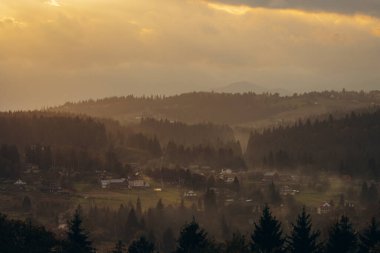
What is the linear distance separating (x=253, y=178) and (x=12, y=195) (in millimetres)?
65103

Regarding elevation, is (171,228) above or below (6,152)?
below

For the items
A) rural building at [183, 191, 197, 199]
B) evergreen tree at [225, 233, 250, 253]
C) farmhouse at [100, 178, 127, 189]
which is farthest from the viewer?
farmhouse at [100, 178, 127, 189]

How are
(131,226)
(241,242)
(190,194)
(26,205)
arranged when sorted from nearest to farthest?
1. (241,242)
2. (131,226)
3. (26,205)
4. (190,194)

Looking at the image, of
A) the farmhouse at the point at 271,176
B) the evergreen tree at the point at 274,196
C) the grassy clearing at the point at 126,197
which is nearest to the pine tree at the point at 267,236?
the grassy clearing at the point at 126,197

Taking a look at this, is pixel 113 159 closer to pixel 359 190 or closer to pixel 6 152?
pixel 6 152

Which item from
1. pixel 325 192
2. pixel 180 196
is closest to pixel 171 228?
pixel 180 196

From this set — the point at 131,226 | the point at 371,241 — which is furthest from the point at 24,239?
the point at 131,226

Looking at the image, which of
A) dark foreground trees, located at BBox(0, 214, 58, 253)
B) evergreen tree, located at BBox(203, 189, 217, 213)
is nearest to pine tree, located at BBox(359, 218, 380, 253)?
dark foreground trees, located at BBox(0, 214, 58, 253)

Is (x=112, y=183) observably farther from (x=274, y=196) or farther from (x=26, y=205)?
(x=274, y=196)

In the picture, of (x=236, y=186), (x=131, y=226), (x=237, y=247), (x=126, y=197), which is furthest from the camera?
(x=236, y=186)

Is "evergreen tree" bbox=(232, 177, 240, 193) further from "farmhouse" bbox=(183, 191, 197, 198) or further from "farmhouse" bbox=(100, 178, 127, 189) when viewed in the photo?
"farmhouse" bbox=(100, 178, 127, 189)

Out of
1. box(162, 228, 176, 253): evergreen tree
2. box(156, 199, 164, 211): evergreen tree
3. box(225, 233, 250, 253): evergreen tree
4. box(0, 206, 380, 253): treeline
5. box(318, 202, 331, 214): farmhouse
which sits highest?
box(0, 206, 380, 253): treeline

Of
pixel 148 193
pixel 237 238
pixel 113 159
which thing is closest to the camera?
pixel 237 238

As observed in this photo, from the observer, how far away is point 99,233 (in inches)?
5089
